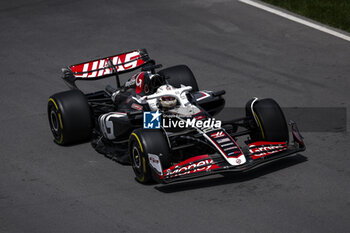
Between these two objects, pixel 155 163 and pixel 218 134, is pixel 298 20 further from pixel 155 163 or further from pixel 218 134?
pixel 155 163

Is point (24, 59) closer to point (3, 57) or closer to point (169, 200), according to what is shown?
point (3, 57)

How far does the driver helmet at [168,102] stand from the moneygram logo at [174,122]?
0.63 ft

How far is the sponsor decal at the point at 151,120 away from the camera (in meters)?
10.5

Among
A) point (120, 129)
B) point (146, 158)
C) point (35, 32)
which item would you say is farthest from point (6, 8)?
point (146, 158)

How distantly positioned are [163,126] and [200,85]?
427 cm

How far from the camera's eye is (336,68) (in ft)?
51.6

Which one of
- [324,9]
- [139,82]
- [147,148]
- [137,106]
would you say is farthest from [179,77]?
[324,9]

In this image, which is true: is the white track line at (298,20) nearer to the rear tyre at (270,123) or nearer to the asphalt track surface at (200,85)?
the asphalt track surface at (200,85)

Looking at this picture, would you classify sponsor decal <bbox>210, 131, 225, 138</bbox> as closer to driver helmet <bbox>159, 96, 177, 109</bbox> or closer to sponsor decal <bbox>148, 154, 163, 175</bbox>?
sponsor decal <bbox>148, 154, 163, 175</bbox>

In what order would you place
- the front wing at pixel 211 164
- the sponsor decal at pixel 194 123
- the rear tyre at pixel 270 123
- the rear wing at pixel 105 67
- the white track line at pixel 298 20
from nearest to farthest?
the front wing at pixel 211 164, the sponsor decal at pixel 194 123, the rear tyre at pixel 270 123, the rear wing at pixel 105 67, the white track line at pixel 298 20

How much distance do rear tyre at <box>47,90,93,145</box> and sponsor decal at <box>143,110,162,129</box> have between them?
1.70 metres

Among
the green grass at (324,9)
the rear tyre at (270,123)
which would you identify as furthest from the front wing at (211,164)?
the green grass at (324,9)

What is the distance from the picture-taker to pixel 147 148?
10.1 m

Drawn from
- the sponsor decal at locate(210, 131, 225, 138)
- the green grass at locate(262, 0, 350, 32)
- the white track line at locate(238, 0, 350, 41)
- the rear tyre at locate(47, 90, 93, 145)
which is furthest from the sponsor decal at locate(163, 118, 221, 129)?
the green grass at locate(262, 0, 350, 32)
